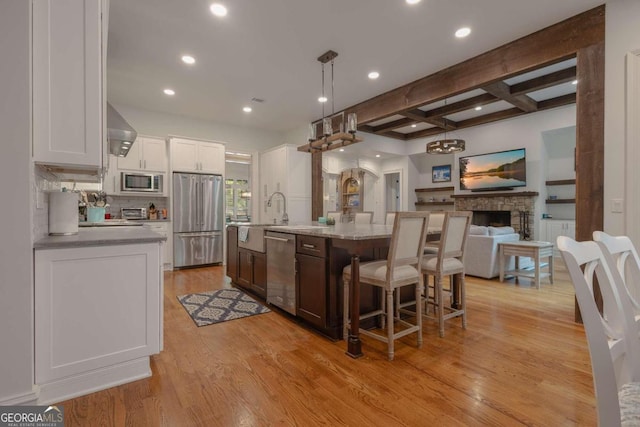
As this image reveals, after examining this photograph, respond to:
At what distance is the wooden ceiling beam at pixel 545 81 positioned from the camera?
411cm

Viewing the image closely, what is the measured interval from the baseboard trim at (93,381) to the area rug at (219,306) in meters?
0.94

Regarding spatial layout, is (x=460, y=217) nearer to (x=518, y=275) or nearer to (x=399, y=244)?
(x=399, y=244)

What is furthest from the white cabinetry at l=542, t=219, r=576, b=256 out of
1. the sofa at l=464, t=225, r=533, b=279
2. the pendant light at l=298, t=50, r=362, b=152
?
the pendant light at l=298, t=50, r=362, b=152

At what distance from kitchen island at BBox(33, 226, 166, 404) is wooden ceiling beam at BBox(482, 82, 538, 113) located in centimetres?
441

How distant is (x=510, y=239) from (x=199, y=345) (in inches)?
179

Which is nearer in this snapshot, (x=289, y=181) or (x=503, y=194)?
(x=289, y=181)

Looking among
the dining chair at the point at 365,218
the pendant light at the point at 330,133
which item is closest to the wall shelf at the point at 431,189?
the dining chair at the point at 365,218

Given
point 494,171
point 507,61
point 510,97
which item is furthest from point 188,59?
point 494,171

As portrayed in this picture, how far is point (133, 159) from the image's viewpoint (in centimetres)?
527

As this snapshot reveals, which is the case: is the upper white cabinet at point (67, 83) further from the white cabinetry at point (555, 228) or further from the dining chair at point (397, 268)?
the white cabinetry at point (555, 228)

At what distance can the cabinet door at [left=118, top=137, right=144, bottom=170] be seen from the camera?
5.19 m

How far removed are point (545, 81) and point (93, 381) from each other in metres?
5.92

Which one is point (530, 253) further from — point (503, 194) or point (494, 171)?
point (494, 171)

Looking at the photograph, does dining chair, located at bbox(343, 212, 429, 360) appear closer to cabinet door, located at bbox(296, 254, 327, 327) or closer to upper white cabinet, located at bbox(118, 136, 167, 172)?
cabinet door, located at bbox(296, 254, 327, 327)
